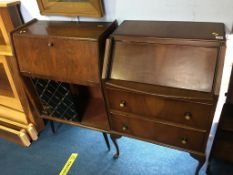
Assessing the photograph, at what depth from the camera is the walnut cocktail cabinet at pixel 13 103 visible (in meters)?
1.56

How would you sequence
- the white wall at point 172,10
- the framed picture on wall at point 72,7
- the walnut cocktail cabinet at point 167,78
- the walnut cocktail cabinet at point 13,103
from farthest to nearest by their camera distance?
the walnut cocktail cabinet at point 13,103 → the framed picture on wall at point 72,7 → the white wall at point 172,10 → the walnut cocktail cabinet at point 167,78

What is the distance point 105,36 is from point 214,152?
0.99 meters

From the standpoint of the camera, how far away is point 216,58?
1033 millimetres

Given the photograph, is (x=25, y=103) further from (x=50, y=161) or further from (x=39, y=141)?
(x=50, y=161)

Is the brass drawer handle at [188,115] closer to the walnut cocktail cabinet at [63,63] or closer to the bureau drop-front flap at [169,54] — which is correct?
the bureau drop-front flap at [169,54]

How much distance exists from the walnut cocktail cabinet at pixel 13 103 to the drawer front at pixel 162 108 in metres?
0.80

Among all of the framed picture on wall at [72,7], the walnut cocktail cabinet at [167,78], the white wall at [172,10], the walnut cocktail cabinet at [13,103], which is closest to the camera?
the walnut cocktail cabinet at [167,78]

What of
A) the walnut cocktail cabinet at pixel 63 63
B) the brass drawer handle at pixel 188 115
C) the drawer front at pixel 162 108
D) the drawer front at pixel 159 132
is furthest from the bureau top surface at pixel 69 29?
the brass drawer handle at pixel 188 115

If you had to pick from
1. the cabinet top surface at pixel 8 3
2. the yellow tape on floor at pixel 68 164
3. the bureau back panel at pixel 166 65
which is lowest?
the yellow tape on floor at pixel 68 164

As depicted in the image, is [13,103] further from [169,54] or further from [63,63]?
[169,54]

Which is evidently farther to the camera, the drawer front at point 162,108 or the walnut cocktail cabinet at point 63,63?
the walnut cocktail cabinet at point 63,63

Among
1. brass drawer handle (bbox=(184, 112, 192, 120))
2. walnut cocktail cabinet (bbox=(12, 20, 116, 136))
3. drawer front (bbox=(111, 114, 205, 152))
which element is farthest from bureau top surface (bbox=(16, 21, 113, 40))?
brass drawer handle (bbox=(184, 112, 192, 120))

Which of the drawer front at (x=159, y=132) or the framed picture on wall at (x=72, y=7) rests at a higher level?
the framed picture on wall at (x=72, y=7)

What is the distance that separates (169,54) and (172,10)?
1.01 feet
